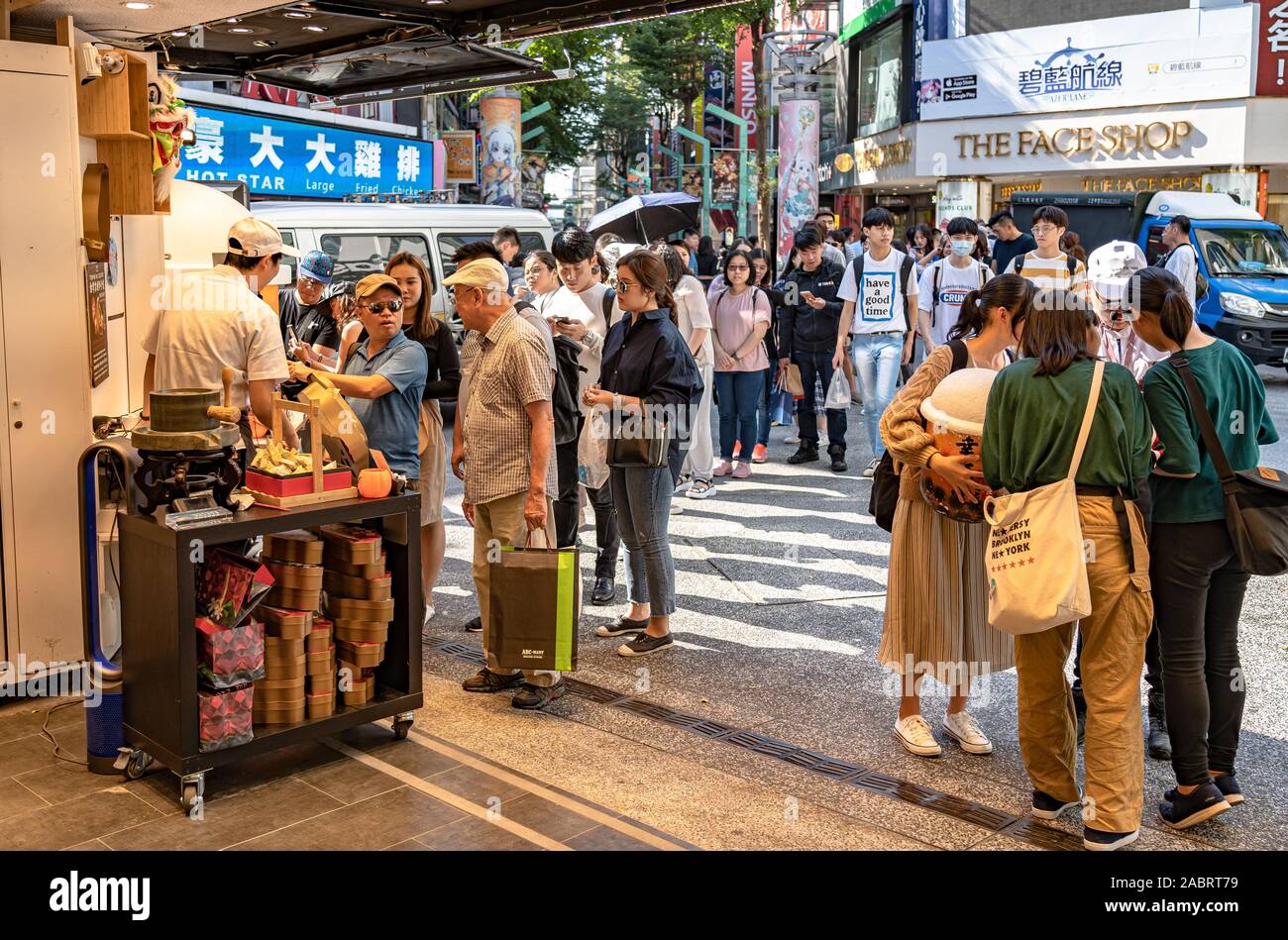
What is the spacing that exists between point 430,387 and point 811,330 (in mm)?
5663

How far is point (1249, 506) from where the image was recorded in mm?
4352

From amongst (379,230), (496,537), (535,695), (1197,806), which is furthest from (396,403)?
(379,230)

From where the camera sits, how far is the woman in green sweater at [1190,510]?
4426 mm

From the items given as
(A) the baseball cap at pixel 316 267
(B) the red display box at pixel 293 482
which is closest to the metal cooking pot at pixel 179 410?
(B) the red display box at pixel 293 482

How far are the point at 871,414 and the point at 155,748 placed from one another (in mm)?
7473

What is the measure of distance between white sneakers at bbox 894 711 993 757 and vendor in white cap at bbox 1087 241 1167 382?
161 centimetres

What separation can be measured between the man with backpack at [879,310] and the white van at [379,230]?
3879 millimetres

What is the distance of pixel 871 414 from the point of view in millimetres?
11000

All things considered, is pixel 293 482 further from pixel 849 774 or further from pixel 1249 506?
pixel 1249 506

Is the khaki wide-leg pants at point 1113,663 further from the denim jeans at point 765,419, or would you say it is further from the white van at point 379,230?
the white van at point 379,230

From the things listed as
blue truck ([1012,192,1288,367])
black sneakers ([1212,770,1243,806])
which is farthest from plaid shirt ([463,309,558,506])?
blue truck ([1012,192,1288,367])

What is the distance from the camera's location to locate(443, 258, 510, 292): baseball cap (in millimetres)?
5676

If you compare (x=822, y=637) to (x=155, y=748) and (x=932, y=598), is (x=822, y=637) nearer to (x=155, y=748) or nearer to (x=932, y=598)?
(x=932, y=598)
